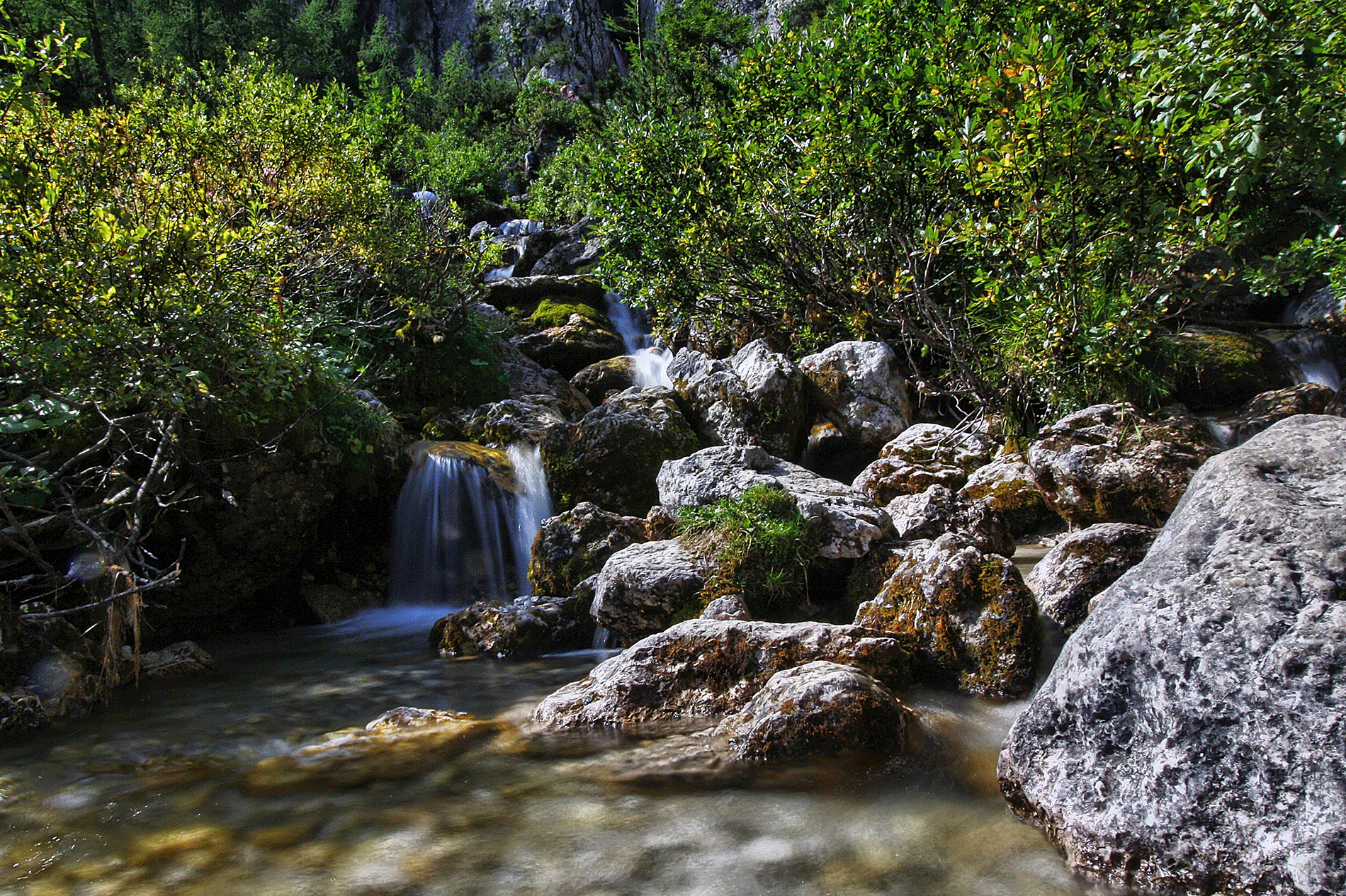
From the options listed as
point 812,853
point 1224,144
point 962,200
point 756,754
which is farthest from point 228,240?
point 962,200

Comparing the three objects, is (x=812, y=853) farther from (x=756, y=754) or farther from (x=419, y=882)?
(x=419, y=882)

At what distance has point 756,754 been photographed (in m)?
3.93

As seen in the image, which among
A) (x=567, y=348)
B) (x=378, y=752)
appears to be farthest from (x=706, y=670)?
(x=567, y=348)

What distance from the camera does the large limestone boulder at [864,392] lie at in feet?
35.7

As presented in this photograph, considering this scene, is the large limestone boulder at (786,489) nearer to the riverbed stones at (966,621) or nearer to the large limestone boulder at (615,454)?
the riverbed stones at (966,621)

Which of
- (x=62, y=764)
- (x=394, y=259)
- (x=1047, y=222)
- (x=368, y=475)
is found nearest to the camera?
(x=62, y=764)

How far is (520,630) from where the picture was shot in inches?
269

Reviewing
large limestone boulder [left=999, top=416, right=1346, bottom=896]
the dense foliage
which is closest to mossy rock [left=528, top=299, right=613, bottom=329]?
the dense foliage

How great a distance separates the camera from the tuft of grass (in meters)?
6.24

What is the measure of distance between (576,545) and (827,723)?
4.45 meters

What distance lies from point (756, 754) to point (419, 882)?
1738mm

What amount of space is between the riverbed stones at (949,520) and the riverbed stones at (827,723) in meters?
3.00

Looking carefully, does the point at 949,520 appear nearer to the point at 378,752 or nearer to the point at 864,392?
the point at 864,392

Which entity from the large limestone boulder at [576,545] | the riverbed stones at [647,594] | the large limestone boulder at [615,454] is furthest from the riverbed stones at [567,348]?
Answer: the riverbed stones at [647,594]
